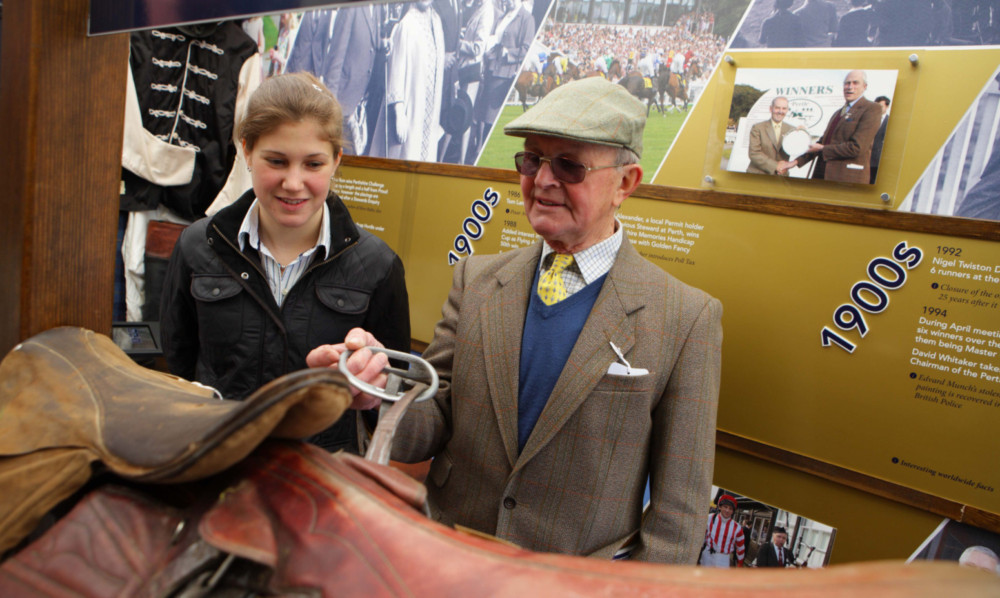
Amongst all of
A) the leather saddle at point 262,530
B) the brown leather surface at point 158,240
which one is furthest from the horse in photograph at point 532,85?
the brown leather surface at point 158,240

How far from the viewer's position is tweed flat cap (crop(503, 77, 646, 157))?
49.9 inches

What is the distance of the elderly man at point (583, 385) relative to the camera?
1.28m

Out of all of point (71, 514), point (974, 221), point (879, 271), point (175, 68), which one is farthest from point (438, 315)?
point (175, 68)

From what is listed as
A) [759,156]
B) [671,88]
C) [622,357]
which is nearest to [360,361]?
[622,357]

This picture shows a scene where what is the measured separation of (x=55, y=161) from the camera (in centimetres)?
89

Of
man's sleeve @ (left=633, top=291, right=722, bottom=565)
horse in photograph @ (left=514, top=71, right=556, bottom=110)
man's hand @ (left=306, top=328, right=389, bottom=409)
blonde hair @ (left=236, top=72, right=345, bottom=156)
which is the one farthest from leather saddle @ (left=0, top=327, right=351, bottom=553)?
horse in photograph @ (left=514, top=71, right=556, bottom=110)

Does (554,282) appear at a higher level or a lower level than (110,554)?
higher

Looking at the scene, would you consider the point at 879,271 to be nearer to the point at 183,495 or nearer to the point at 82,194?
the point at 183,495

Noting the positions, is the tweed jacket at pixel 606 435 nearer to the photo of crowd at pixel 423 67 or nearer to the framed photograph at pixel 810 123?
the framed photograph at pixel 810 123

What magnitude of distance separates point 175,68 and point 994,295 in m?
3.76

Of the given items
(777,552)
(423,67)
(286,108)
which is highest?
(423,67)

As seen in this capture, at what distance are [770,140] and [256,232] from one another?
1449mm

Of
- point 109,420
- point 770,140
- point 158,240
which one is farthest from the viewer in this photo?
point 158,240

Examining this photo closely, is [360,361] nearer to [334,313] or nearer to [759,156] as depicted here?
[334,313]
